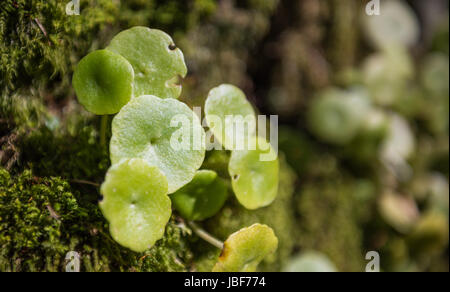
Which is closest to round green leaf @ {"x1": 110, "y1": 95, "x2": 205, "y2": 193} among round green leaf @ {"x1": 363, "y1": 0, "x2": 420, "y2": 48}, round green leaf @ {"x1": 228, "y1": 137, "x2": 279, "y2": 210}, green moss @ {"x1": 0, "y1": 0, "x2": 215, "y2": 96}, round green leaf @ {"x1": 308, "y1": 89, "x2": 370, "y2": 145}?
round green leaf @ {"x1": 228, "y1": 137, "x2": 279, "y2": 210}

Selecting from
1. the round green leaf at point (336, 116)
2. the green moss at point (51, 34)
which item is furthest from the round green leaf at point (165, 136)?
the round green leaf at point (336, 116)

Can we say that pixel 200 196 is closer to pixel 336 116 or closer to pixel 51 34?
pixel 51 34

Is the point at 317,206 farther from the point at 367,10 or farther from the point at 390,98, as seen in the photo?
the point at 367,10

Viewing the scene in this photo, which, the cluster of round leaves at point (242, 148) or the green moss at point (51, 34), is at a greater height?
the green moss at point (51, 34)

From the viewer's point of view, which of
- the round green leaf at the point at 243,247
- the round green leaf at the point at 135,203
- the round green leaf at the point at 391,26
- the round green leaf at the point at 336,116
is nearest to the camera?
the round green leaf at the point at 135,203

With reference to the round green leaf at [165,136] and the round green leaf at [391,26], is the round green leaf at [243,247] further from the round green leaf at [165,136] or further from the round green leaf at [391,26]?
the round green leaf at [391,26]

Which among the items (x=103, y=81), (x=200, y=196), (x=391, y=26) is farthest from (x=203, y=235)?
(x=391, y=26)

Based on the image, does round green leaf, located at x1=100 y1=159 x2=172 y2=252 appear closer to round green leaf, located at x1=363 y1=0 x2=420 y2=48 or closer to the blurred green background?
the blurred green background

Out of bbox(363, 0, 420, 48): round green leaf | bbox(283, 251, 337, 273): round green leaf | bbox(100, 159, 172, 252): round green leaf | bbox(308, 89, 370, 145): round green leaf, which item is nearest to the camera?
bbox(100, 159, 172, 252): round green leaf
